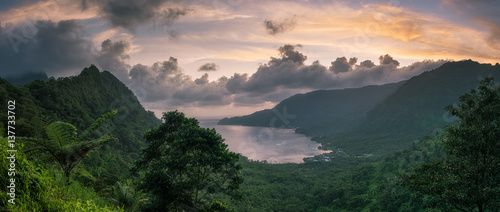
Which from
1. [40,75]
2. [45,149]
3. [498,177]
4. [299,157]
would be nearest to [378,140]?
[299,157]

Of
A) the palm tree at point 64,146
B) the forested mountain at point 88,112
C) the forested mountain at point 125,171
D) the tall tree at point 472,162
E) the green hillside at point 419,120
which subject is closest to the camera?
the forested mountain at point 125,171

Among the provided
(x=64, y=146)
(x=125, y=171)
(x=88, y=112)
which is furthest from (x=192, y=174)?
(x=88, y=112)

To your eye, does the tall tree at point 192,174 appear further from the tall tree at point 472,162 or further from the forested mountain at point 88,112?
the tall tree at point 472,162

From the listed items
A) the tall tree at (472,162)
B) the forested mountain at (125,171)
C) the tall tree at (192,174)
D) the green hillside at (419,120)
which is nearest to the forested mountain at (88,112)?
the forested mountain at (125,171)

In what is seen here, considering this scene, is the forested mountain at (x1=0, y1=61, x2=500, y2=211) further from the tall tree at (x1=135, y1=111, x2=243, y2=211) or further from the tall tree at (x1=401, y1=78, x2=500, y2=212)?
the tall tree at (x1=401, y1=78, x2=500, y2=212)

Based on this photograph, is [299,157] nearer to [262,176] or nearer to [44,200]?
[262,176]

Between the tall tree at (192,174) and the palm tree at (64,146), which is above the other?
the palm tree at (64,146)

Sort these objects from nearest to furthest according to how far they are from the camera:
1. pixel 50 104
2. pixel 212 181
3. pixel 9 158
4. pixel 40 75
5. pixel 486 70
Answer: pixel 9 158
pixel 212 181
pixel 50 104
pixel 40 75
pixel 486 70

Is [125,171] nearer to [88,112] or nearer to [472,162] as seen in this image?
[88,112]
